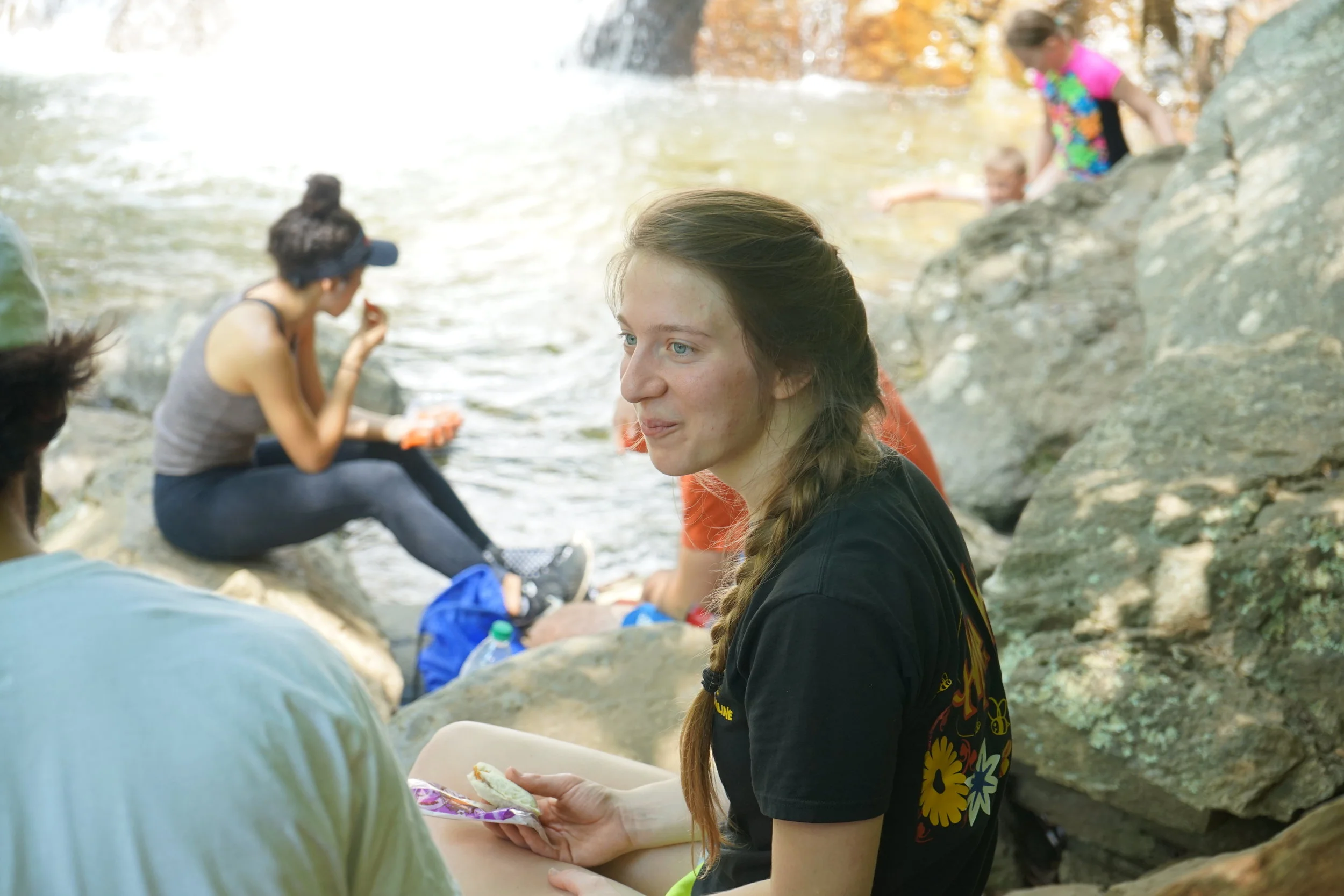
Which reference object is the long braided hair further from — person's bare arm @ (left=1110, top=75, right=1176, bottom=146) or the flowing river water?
person's bare arm @ (left=1110, top=75, right=1176, bottom=146)

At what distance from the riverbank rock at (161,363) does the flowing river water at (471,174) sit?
20 centimetres

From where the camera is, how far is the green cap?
4.24 ft

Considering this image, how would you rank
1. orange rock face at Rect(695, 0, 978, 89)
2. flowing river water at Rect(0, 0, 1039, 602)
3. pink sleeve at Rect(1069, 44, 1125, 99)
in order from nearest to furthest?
1. pink sleeve at Rect(1069, 44, 1125, 99)
2. flowing river water at Rect(0, 0, 1039, 602)
3. orange rock face at Rect(695, 0, 978, 89)

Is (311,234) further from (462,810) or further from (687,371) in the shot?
(687,371)

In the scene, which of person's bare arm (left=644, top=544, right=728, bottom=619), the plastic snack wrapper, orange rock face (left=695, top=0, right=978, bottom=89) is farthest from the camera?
orange rock face (left=695, top=0, right=978, bottom=89)

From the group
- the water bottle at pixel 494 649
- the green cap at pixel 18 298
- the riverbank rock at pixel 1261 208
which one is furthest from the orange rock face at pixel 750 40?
the green cap at pixel 18 298

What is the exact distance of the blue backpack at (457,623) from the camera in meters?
3.88

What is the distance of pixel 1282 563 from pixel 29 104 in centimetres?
1305

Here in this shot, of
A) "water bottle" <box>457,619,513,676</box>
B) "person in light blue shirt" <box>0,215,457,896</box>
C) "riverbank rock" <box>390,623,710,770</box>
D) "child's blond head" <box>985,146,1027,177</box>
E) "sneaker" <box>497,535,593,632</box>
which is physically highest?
"child's blond head" <box>985,146,1027,177</box>

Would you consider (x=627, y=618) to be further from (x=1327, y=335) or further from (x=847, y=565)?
(x=847, y=565)

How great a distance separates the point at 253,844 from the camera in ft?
3.54

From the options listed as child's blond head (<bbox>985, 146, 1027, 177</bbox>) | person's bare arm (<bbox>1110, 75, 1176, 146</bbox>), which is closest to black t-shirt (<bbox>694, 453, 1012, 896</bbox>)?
person's bare arm (<bbox>1110, 75, 1176, 146</bbox>)

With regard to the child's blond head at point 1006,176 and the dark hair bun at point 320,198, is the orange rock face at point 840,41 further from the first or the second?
the dark hair bun at point 320,198

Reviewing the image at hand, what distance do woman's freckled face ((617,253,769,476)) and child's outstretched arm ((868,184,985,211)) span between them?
17.8 ft
